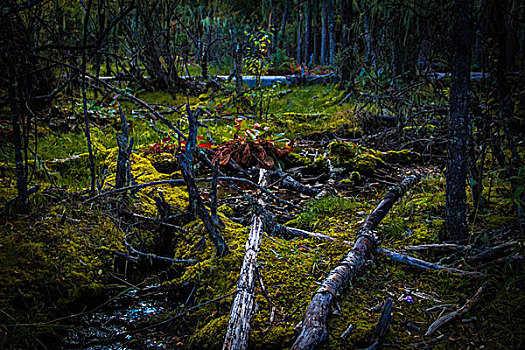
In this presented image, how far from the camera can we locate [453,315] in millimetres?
1794

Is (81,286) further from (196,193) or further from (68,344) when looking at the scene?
(196,193)

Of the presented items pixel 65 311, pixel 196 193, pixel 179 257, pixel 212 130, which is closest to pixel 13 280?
pixel 65 311

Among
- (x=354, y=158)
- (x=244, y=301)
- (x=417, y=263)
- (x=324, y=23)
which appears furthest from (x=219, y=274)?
(x=324, y=23)

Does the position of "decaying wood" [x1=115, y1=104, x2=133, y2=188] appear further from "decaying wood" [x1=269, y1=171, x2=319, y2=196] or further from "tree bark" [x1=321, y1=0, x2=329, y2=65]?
"tree bark" [x1=321, y1=0, x2=329, y2=65]

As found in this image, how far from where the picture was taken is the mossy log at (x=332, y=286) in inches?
62.9

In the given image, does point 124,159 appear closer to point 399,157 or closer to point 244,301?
point 244,301

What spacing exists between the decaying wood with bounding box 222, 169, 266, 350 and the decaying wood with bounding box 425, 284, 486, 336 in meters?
0.94

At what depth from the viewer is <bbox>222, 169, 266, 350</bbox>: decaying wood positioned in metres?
1.67

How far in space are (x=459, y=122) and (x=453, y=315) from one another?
4.01 ft

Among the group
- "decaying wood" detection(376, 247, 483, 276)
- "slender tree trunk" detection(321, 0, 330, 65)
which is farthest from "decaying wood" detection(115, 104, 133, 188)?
"slender tree trunk" detection(321, 0, 330, 65)

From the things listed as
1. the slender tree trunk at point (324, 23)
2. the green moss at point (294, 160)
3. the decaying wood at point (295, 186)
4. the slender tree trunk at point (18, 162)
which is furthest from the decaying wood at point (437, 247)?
the slender tree trunk at point (324, 23)

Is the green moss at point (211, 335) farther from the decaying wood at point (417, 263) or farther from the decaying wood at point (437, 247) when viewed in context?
the decaying wood at point (437, 247)

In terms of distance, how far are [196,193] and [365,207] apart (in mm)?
2032

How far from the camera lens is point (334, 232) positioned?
117 inches
